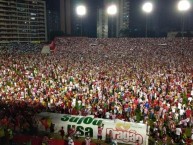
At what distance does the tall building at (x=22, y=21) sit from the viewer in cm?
13800

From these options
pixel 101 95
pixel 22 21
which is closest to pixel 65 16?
pixel 22 21

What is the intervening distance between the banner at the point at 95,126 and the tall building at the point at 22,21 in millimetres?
125610

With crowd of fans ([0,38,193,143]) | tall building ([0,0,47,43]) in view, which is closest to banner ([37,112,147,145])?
crowd of fans ([0,38,193,143])

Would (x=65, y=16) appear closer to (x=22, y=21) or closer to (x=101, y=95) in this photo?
(x=22, y=21)

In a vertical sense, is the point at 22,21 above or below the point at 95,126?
above

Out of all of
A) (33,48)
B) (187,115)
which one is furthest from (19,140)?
(33,48)

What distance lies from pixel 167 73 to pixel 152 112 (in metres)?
13.2

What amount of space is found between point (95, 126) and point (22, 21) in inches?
5722

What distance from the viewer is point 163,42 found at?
5500 cm

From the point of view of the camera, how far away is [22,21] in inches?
5955

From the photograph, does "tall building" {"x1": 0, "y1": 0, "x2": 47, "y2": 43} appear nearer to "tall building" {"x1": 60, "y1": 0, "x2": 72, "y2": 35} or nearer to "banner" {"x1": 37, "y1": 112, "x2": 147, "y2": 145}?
"tall building" {"x1": 60, "y1": 0, "x2": 72, "y2": 35}

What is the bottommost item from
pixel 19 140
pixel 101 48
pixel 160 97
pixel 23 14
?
pixel 19 140

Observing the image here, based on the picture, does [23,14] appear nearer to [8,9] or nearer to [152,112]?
[8,9]

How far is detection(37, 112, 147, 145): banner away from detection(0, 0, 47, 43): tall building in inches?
4945
